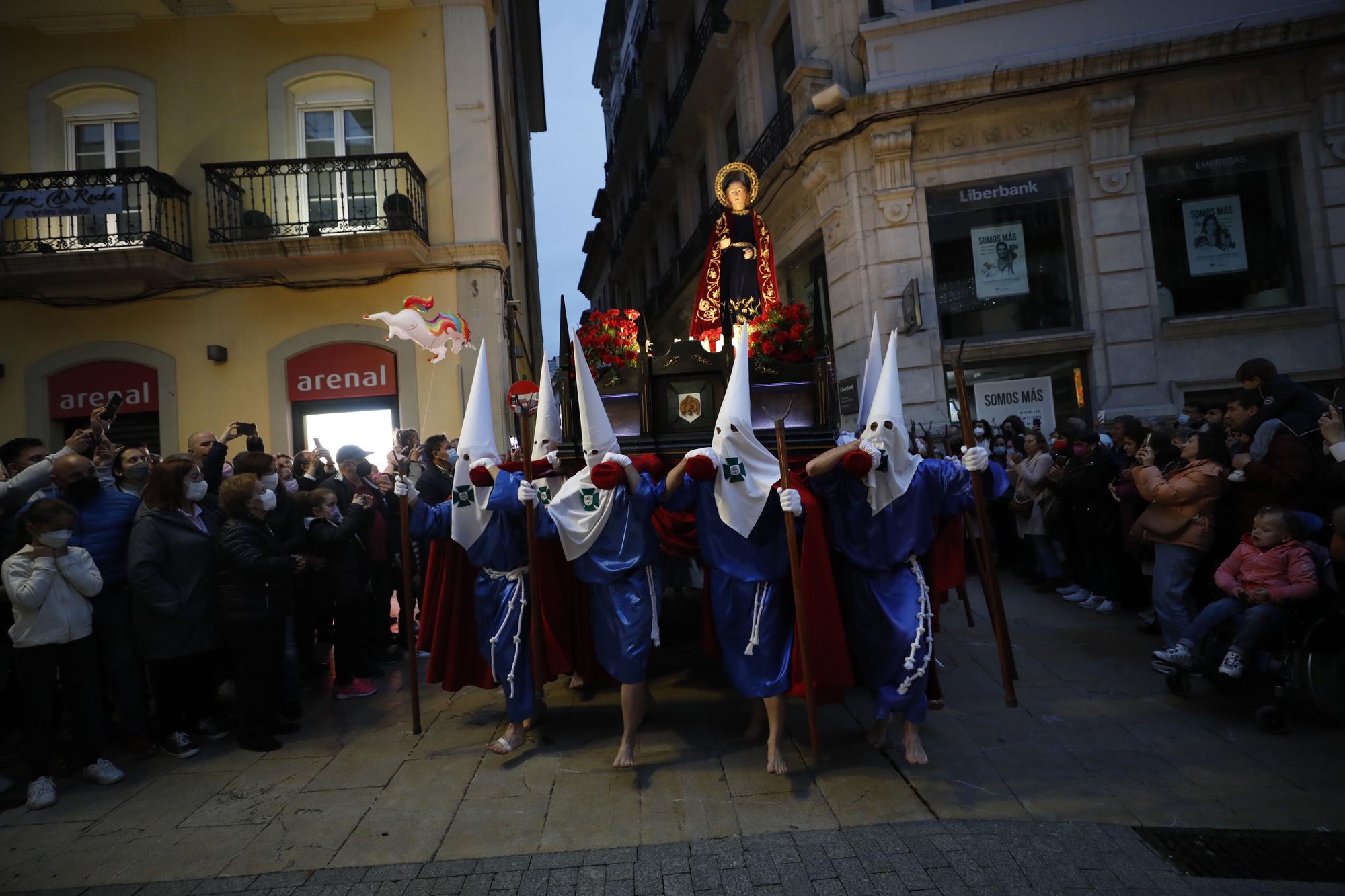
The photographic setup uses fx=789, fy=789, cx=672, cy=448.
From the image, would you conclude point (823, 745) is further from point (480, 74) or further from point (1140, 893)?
point (480, 74)

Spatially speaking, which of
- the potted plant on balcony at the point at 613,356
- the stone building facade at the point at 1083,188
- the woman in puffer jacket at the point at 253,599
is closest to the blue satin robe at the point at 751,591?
the potted plant on balcony at the point at 613,356

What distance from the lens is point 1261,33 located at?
10328 millimetres

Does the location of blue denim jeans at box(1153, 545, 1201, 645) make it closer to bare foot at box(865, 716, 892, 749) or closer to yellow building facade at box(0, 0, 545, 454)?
bare foot at box(865, 716, 892, 749)

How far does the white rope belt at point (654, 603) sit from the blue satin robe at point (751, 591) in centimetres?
34

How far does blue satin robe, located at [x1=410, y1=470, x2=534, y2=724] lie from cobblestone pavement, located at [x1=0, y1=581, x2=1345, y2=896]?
0.39m

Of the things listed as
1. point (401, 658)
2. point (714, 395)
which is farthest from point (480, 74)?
point (401, 658)

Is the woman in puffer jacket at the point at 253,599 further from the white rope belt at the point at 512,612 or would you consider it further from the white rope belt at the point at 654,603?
the white rope belt at the point at 654,603

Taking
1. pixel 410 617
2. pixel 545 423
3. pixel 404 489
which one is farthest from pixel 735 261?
pixel 410 617

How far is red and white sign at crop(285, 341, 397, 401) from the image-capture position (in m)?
11.9

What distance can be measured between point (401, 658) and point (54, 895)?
3.72 m

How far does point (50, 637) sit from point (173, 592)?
0.60 meters

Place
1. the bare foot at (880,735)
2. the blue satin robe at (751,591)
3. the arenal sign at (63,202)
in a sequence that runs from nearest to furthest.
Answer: the blue satin robe at (751,591)
the bare foot at (880,735)
the arenal sign at (63,202)

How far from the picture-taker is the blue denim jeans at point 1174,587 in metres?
5.39

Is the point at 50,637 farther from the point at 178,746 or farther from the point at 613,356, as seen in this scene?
the point at 613,356
